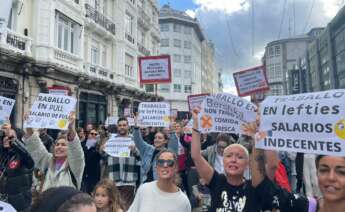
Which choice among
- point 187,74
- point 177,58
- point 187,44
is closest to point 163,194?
point 187,74

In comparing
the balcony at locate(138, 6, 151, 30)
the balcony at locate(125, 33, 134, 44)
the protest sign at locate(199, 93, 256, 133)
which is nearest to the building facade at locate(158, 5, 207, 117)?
the balcony at locate(138, 6, 151, 30)

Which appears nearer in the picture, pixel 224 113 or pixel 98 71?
pixel 224 113

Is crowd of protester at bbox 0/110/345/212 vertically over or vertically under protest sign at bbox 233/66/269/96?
under

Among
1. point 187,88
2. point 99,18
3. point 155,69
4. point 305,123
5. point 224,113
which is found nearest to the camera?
point 305,123

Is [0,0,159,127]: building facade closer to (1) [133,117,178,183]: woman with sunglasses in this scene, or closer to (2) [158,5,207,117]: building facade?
(1) [133,117,178,183]: woman with sunglasses

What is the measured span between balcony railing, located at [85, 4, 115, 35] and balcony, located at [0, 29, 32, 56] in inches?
224

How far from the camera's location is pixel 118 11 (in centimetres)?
2395

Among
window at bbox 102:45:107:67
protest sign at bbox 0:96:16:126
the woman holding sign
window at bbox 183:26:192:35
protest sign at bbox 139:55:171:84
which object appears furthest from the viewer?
window at bbox 183:26:192:35

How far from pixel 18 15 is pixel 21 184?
38.7ft

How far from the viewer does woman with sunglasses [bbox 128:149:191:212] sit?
3.34 metres

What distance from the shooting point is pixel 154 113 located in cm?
830

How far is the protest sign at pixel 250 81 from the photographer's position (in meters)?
8.73

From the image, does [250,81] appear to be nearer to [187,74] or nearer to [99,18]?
[99,18]

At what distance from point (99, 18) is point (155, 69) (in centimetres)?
1266
